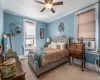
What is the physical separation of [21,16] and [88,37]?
14.4 feet

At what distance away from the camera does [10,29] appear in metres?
4.48

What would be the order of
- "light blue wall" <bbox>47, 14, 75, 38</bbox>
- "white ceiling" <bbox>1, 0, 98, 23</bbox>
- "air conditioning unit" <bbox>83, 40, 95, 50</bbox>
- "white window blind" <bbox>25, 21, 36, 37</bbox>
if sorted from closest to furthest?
"white ceiling" <bbox>1, 0, 98, 23</bbox>, "air conditioning unit" <bbox>83, 40, 95, 50</bbox>, "light blue wall" <bbox>47, 14, 75, 38</bbox>, "white window blind" <bbox>25, 21, 36, 37</bbox>

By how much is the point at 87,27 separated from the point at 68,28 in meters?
1.19

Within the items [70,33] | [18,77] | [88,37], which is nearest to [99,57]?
[88,37]

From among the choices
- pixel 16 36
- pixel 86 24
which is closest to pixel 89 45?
pixel 86 24

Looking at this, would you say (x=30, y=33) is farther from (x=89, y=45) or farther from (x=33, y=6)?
(x=89, y=45)

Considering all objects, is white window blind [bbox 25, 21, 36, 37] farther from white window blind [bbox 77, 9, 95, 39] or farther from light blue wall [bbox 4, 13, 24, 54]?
white window blind [bbox 77, 9, 95, 39]

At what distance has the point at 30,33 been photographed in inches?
220

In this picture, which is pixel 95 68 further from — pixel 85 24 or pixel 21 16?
pixel 21 16

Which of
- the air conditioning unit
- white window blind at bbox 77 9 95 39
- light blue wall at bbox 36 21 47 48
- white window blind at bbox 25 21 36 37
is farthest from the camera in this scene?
light blue wall at bbox 36 21 47 48

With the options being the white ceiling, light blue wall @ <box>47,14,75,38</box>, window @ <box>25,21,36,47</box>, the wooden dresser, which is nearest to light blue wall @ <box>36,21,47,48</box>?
window @ <box>25,21,36,47</box>

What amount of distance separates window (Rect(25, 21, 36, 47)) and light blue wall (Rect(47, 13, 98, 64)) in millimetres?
1433

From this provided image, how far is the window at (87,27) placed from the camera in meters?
3.30

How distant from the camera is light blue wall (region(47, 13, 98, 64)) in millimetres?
3305
